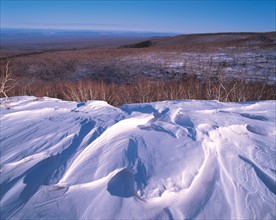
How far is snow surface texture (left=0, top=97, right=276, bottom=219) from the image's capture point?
1866 millimetres

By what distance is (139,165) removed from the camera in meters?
2.21

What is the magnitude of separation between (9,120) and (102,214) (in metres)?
2.08

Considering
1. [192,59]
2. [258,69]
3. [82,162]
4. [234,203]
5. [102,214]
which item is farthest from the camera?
[192,59]

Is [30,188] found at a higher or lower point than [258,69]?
higher

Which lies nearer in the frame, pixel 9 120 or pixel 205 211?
pixel 205 211

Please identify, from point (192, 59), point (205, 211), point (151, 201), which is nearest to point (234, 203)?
point (205, 211)

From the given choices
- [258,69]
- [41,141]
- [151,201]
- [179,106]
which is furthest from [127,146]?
[258,69]

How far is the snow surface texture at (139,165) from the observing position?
1.87m

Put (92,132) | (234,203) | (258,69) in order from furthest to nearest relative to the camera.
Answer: (258,69), (92,132), (234,203)

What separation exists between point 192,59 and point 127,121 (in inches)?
517

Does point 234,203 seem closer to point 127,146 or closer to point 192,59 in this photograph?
point 127,146

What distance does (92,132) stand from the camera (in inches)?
109

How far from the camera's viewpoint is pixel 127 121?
3.01m

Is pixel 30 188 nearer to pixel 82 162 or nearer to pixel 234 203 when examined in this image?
pixel 82 162
